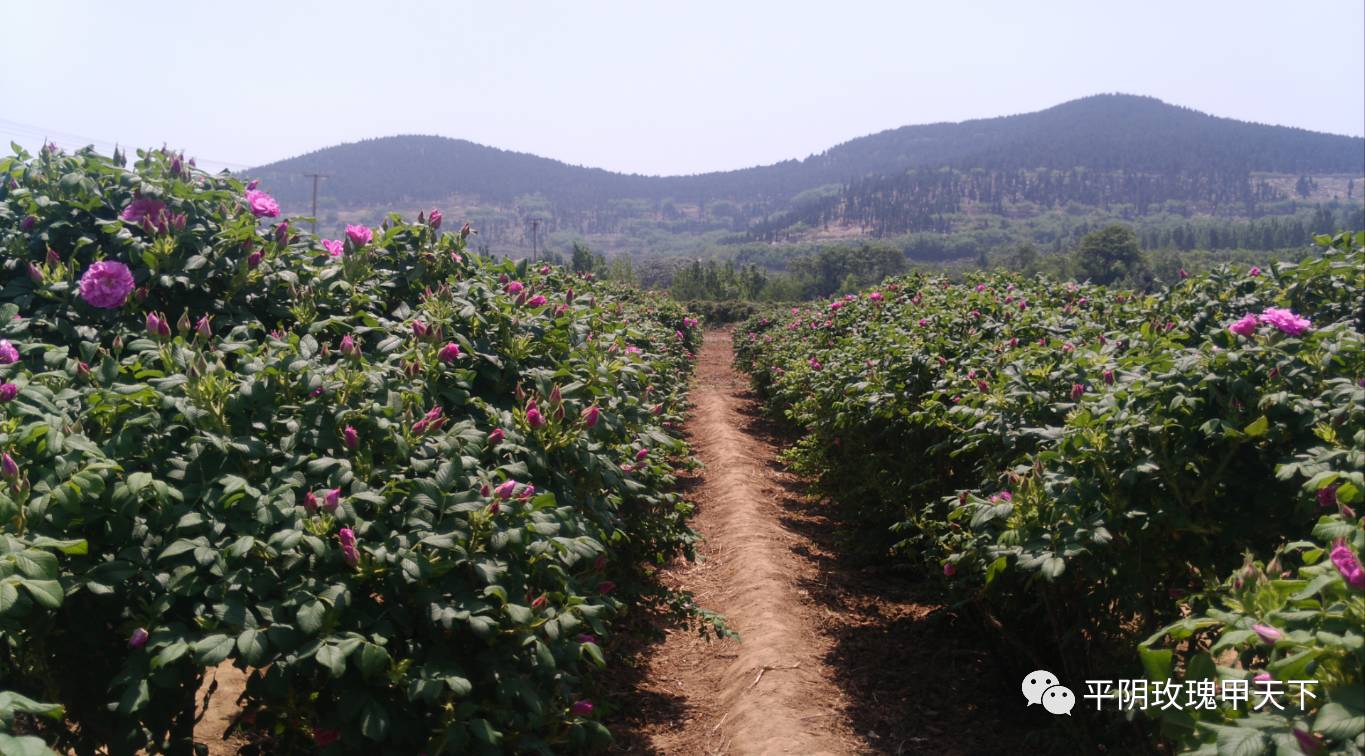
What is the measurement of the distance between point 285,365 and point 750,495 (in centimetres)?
675

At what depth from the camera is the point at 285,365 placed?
2.40 metres

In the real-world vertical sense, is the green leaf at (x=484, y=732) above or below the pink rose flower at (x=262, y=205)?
below

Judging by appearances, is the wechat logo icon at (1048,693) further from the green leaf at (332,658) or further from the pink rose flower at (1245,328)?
the green leaf at (332,658)

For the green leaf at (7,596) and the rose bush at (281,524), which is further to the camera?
the rose bush at (281,524)

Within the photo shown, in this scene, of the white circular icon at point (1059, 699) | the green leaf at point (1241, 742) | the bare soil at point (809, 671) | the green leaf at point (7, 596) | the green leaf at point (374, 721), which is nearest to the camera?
the green leaf at point (1241, 742)

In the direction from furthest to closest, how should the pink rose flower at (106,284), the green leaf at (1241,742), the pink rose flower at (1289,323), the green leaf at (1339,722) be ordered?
the pink rose flower at (106,284) < the pink rose flower at (1289,323) < the green leaf at (1241,742) < the green leaf at (1339,722)

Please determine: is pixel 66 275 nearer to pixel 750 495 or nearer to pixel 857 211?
pixel 750 495

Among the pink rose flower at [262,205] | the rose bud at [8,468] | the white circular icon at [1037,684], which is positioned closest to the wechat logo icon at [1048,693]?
the white circular icon at [1037,684]

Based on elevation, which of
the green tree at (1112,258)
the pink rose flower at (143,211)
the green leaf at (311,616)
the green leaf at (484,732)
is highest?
the green tree at (1112,258)

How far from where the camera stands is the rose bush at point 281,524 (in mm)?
1924

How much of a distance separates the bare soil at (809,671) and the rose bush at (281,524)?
130 centimetres

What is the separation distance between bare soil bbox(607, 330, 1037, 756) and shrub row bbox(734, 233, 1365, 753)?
47cm

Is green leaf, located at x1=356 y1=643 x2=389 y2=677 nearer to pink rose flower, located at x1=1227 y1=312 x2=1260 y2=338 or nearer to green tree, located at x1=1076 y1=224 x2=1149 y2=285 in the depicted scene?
pink rose flower, located at x1=1227 y1=312 x2=1260 y2=338

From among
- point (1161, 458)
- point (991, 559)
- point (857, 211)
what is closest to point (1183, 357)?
point (1161, 458)
